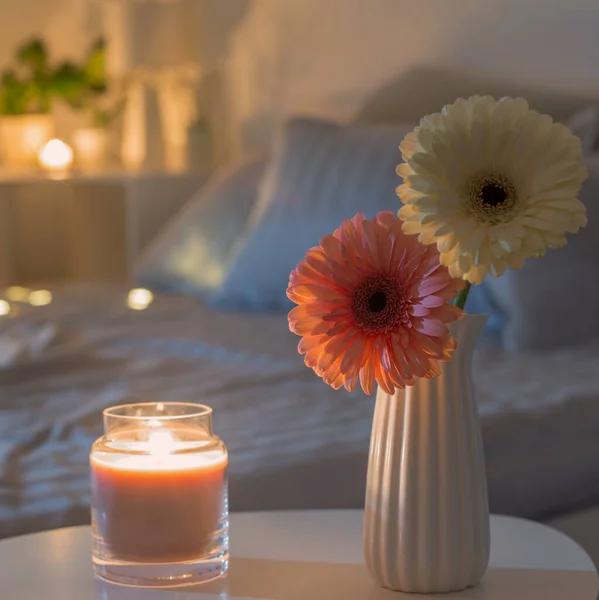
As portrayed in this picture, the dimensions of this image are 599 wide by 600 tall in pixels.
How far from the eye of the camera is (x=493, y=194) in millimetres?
616

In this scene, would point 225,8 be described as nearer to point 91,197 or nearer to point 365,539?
point 91,197

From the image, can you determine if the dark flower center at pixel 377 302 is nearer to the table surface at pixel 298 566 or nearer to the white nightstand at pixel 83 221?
the table surface at pixel 298 566

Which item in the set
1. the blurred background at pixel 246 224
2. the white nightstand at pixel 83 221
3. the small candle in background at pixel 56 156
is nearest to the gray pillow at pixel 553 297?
the blurred background at pixel 246 224

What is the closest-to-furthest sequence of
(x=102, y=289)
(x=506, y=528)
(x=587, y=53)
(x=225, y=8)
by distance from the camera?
(x=506, y=528)
(x=587, y=53)
(x=102, y=289)
(x=225, y=8)

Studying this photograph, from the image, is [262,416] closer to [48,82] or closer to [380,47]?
[380,47]

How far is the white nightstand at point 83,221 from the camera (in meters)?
2.79

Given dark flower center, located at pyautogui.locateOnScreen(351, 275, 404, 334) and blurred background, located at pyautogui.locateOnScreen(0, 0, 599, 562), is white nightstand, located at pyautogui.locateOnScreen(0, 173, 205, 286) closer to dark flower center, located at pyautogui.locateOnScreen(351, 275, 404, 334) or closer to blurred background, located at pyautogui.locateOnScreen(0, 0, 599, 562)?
blurred background, located at pyautogui.locateOnScreen(0, 0, 599, 562)

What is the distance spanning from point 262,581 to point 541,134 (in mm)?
367

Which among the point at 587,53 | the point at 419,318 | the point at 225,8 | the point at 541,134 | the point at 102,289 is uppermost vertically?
the point at 225,8

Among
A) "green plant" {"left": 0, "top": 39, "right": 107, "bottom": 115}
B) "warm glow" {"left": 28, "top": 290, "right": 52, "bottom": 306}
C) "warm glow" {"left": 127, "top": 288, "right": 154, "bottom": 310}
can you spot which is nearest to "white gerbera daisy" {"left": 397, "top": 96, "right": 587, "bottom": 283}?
"warm glow" {"left": 127, "top": 288, "right": 154, "bottom": 310}

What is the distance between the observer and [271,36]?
2.82 metres

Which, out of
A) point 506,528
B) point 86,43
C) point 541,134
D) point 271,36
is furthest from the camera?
point 86,43

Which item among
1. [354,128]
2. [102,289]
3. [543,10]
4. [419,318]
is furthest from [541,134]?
[102,289]

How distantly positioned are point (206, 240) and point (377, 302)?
60.8 inches
